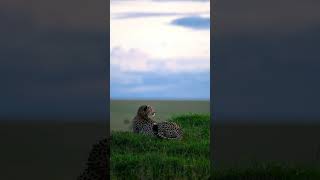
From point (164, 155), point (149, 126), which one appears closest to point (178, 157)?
point (164, 155)

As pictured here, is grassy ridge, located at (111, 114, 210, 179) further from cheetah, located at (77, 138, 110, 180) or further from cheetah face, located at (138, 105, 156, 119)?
cheetah face, located at (138, 105, 156, 119)

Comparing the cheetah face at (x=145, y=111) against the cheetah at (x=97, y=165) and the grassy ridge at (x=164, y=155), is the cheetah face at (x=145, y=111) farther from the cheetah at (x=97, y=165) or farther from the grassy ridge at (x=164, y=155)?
the cheetah at (x=97, y=165)

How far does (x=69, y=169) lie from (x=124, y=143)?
0.73 metres

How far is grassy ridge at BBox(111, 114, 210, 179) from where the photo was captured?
11.2 m

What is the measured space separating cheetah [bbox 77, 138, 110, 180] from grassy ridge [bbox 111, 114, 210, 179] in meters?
0.08

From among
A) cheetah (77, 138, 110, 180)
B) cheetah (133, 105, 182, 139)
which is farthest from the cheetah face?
cheetah (77, 138, 110, 180)

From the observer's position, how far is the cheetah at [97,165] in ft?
36.6

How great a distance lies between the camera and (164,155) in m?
11.4

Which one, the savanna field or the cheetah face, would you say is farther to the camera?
the cheetah face

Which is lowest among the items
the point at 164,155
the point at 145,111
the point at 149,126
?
the point at 164,155

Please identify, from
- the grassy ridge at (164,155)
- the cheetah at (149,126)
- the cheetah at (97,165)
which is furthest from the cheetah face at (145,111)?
the cheetah at (97,165)

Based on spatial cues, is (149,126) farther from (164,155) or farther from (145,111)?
(164,155)

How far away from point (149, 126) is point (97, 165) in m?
1.04

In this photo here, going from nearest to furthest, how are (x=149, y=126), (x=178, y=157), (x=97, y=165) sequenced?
(x=97, y=165), (x=178, y=157), (x=149, y=126)
